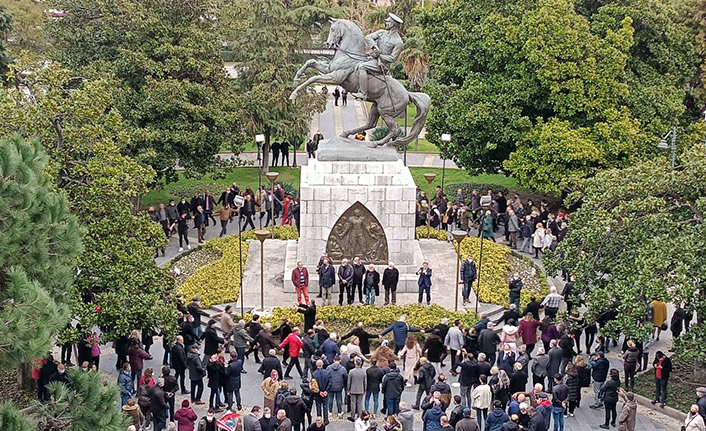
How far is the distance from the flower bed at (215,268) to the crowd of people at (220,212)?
0.71 metres

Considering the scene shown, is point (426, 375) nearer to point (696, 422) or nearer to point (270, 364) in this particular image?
point (270, 364)

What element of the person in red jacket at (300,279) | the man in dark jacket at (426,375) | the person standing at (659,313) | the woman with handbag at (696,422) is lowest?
the woman with handbag at (696,422)

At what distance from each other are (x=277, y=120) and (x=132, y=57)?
8976 mm

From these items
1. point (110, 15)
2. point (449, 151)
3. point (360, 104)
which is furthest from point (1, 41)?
point (360, 104)

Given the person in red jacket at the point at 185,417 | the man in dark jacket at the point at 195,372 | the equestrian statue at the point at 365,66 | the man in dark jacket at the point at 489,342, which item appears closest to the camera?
the person in red jacket at the point at 185,417

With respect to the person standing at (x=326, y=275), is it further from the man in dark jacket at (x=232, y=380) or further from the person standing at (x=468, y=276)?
the man in dark jacket at (x=232, y=380)

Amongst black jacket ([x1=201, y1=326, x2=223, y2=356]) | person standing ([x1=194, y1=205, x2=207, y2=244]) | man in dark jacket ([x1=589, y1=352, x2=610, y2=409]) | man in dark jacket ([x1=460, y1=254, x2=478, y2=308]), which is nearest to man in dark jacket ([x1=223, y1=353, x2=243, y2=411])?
black jacket ([x1=201, y1=326, x2=223, y2=356])

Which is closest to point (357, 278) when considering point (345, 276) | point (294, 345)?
point (345, 276)

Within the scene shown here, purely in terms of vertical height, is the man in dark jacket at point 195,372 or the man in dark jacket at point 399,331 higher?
the man in dark jacket at point 399,331

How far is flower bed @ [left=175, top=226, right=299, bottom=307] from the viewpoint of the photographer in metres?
26.1

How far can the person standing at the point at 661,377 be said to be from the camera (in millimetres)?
20062

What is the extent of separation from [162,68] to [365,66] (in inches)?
361

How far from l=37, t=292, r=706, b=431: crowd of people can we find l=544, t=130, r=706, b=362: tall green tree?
2.98 ft

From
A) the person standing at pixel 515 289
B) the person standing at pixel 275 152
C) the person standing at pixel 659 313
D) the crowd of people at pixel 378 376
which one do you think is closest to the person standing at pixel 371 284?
the crowd of people at pixel 378 376
